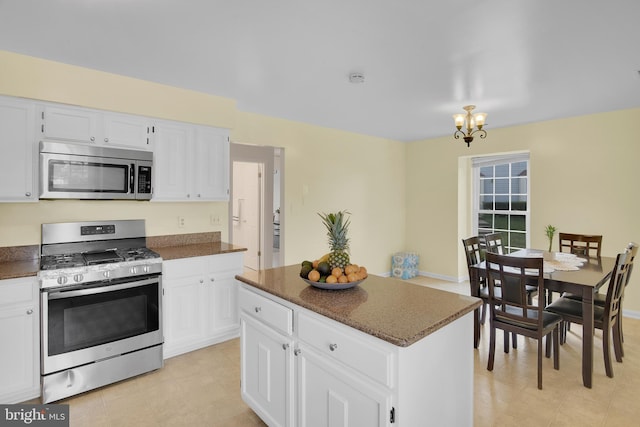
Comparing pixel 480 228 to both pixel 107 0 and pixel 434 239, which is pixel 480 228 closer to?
pixel 434 239

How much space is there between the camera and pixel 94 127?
2.87 m

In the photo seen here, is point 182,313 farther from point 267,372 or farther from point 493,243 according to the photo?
point 493,243

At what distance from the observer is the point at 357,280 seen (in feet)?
6.19

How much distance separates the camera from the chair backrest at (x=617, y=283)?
8.62 feet

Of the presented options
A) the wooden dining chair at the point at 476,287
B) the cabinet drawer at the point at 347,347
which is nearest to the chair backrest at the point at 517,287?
the wooden dining chair at the point at 476,287

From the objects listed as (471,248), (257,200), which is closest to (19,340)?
(257,200)

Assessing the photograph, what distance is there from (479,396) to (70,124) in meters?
3.88

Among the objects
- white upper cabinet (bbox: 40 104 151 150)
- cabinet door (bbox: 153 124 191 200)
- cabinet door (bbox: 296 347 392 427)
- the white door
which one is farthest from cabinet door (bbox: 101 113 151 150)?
cabinet door (bbox: 296 347 392 427)

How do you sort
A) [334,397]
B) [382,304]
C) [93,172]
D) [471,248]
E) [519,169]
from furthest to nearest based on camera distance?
[519,169]
[471,248]
[93,172]
[382,304]
[334,397]

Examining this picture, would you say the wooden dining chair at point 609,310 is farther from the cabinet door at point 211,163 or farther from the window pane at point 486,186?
the cabinet door at point 211,163

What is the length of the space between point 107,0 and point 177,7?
38 centimetres

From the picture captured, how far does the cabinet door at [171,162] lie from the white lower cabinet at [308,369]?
5.20 feet

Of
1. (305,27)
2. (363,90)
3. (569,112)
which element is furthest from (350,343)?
(569,112)

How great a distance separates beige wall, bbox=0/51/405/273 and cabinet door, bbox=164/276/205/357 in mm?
708
